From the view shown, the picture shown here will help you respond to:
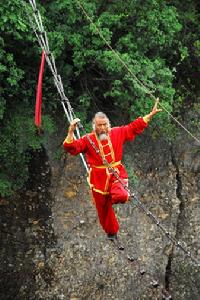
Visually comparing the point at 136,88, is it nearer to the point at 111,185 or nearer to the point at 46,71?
the point at 46,71

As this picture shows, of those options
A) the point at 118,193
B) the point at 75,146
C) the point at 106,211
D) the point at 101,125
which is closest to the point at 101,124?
the point at 101,125

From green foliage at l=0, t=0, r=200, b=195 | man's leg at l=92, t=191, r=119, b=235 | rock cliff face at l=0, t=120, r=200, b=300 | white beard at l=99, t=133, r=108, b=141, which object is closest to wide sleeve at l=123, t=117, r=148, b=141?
white beard at l=99, t=133, r=108, b=141

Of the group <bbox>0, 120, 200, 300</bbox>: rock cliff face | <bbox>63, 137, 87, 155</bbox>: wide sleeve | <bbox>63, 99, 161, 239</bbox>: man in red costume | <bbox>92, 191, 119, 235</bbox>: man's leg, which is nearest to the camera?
<bbox>63, 137, 87, 155</bbox>: wide sleeve

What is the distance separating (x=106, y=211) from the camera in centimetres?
611

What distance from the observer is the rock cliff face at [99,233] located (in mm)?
8141

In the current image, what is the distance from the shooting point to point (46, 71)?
318 inches

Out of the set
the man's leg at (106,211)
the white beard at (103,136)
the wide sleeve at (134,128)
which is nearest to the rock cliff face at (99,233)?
the man's leg at (106,211)

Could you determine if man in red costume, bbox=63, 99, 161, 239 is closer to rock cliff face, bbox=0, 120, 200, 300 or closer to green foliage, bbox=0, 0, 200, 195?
green foliage, bbox=0, 0, 200, 195

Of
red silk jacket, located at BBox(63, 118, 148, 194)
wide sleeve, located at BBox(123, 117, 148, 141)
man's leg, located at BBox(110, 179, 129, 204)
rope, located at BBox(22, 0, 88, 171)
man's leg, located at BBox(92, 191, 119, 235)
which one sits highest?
rope, located at BBox(22, 0, 88, 171)

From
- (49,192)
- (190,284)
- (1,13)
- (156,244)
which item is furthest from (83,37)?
(190,284)

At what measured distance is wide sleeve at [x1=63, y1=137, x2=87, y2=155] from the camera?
5203mm

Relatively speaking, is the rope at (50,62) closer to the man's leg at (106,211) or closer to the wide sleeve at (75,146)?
the wide sleeve at (75,146)

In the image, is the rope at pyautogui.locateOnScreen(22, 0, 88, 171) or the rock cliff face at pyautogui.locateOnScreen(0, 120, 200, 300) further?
the rock cliff face at pyautogui.locateOnScreen(0, 120, 200, 300)

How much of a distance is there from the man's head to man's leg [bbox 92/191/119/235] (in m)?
0.83
